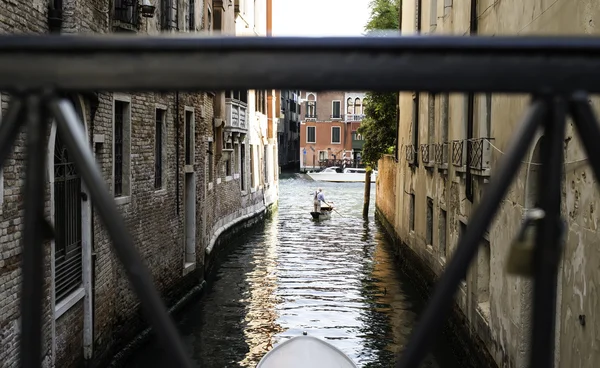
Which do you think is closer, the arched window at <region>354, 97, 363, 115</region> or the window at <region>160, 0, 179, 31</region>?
the window at <region>160, 0, 179, 31</region>

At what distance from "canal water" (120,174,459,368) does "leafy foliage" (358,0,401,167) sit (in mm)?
4181

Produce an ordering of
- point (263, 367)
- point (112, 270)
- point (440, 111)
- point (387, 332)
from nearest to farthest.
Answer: point (263, 367), point (112, 270), point (387, 332), point (440, 111)

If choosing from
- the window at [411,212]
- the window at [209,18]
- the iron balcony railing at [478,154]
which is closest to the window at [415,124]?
the window at [411,212]

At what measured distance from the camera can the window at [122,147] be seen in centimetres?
971

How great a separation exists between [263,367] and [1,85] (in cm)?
678

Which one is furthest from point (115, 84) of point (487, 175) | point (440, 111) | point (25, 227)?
point (440, 111)

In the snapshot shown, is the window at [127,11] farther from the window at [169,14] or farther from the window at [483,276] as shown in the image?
the window at [483,276]

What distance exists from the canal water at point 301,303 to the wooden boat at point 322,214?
4555 mm

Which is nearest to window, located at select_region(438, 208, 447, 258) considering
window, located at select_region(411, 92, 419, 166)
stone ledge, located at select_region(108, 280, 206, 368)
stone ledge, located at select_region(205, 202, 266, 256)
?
window, located at select_region(411, 92, 419, 166)

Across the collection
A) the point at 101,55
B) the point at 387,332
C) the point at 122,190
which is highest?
the point at 101,55

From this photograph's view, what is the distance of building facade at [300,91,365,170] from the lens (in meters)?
66.4

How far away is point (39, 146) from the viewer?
54.7 inches

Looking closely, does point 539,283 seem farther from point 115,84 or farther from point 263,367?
point 263,367

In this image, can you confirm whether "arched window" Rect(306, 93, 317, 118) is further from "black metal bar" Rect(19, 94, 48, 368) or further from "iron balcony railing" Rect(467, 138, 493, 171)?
"black metal bar" Rect(19, 94, 48, 368)
